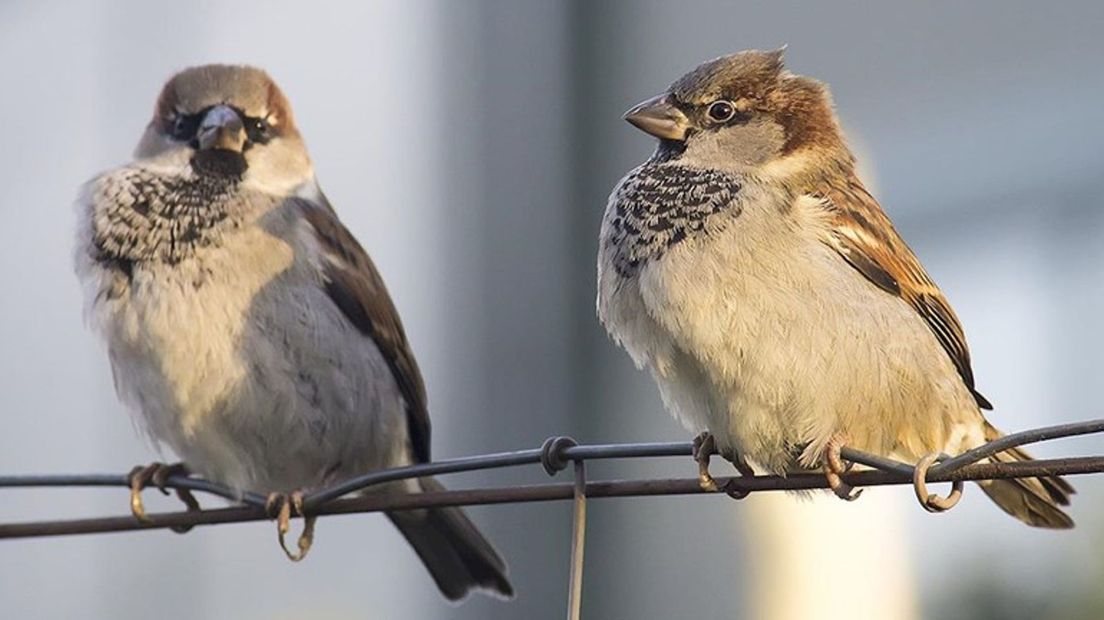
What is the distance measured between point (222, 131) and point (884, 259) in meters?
1.10

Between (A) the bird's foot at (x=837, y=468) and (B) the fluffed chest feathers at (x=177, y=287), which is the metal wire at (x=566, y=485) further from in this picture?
(B) the fluffed chest feathers at (x=177, y=287)

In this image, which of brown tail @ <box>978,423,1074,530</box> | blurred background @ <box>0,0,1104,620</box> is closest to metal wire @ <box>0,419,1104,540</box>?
brown tail @ <box>978,423,1074,530</box>

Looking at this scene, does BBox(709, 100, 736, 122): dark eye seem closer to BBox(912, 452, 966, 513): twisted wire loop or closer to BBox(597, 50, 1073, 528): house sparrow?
BBox(597, 50, 1073, 528): house sparrow

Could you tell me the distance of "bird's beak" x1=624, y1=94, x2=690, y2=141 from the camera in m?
2.36

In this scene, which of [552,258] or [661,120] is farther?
[552,258]

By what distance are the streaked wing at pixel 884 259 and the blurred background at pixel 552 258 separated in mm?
1845

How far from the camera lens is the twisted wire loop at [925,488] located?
5.53 ft

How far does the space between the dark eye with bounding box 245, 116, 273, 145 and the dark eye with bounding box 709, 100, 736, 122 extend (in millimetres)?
846

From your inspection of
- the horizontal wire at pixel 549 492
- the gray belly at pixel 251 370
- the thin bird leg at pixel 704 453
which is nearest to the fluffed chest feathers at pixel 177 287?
the gray belly at pixel 251 370

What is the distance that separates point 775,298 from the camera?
209 centimetres

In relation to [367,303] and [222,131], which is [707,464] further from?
[222,131]

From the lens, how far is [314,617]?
18.5 feet

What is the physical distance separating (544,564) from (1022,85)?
194 centimetres

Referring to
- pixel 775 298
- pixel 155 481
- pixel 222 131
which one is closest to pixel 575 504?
pixel 775 298
